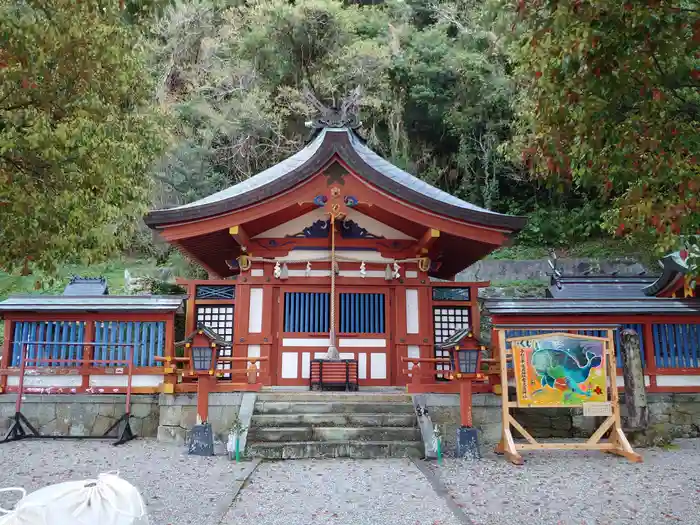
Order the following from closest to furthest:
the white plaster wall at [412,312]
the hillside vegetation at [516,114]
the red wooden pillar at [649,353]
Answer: the hillside vegetation at [516,114]
the red wooden pillar at [649,353]
the white plaster wall at [412,312]

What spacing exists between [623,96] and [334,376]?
6.07 meters

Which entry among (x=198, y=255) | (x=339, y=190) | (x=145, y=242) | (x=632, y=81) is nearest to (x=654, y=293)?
(x=339, y=190)

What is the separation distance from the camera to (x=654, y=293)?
974cm

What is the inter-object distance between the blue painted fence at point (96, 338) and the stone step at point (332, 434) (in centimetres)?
273

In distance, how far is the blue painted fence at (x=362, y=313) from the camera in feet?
31.4

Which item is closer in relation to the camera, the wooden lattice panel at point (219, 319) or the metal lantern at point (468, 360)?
the metal lantern at point (468, 360)

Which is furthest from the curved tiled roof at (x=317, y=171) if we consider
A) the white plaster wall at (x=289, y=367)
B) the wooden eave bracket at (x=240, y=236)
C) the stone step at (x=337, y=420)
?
the stone step at (x=337, y=420)

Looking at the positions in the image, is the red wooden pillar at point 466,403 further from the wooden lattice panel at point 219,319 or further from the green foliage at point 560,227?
the green foliage at point 560,227

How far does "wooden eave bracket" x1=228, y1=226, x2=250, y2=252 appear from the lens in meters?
8.83

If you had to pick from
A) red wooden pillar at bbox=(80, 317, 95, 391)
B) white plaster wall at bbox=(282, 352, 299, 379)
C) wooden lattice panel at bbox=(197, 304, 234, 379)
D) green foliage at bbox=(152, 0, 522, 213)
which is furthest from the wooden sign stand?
green foliage at bbox=(152, 0, 522, 213)

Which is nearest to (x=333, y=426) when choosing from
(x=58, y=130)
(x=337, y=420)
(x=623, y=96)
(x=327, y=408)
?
(x=337, y=420)

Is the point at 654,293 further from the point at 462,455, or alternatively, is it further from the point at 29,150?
the point at 29,150

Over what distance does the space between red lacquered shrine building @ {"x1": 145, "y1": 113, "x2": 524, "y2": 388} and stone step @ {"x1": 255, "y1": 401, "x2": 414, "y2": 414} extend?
53.6 inches

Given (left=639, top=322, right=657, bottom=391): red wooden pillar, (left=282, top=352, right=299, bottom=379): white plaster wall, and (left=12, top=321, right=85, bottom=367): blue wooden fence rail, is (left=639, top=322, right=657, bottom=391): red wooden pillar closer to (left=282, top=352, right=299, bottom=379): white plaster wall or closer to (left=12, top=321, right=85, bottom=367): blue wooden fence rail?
(left=282, top=352, right=299, bottom=379): white plaster wall
